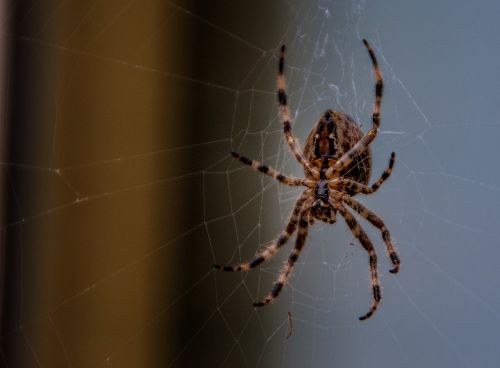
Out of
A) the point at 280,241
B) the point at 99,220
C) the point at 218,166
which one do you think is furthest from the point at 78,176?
the point at 280,241

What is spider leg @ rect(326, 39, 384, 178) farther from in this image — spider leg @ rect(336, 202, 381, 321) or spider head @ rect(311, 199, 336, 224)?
spider leg @ rect(336, 202, 381, 321)

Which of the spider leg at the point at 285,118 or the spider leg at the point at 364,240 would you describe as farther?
the spider leg at the point at 364,240

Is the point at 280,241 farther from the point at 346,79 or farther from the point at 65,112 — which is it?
the point at 65,112

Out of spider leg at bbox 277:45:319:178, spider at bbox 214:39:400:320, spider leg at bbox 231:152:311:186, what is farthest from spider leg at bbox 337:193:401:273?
spider leg at bbox 277:45:319:178

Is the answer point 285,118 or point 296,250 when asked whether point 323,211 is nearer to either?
point 296,250

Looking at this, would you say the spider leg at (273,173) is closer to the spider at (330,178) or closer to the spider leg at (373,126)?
the spider at (330,178)

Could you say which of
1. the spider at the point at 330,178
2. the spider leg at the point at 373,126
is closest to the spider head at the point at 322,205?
the spider at the point at 330,178

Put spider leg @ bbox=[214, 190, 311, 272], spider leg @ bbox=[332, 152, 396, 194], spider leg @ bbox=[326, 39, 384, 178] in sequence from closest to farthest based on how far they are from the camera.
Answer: spider leg @ bbox=[326, 39, 384, 178] → spider leg @ bbox=[332, 152, 396, 194] → spider leg @ bbox=[214, 190, 311, 272]
